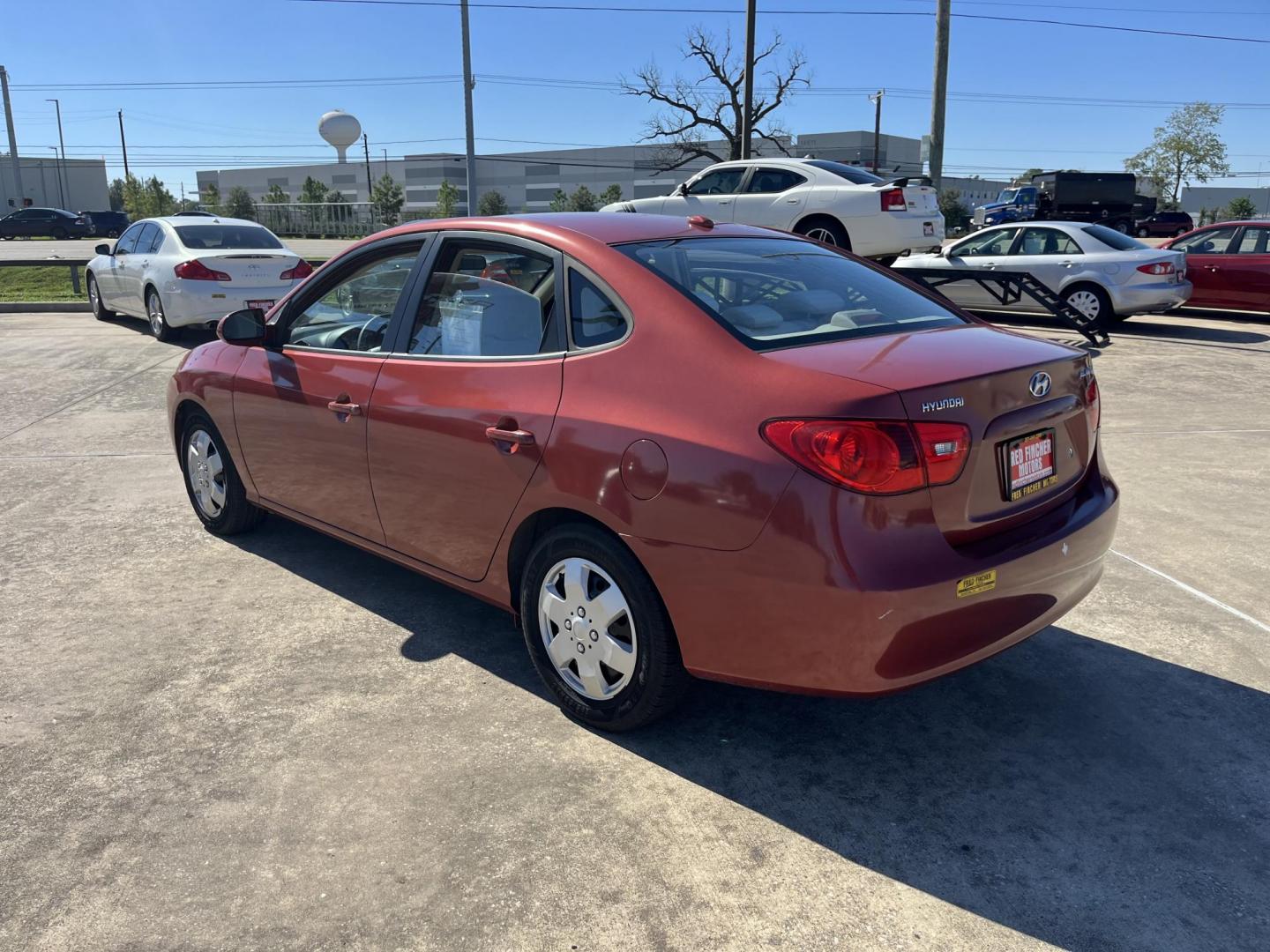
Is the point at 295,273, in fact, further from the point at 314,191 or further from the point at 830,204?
the point at 314,191

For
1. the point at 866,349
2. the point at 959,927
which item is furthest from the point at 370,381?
the point at 959,927

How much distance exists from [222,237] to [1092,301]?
11213mm

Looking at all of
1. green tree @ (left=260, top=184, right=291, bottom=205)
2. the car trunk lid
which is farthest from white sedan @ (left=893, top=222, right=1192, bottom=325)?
green tree @ (left=260, top=184, right=291, bottom=205)

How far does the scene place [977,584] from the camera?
277 centimetres

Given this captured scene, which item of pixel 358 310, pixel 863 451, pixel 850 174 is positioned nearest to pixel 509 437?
pixel 863 451

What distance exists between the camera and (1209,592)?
451cm

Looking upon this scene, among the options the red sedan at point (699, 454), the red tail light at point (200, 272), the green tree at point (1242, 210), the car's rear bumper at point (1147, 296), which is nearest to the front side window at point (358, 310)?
the red sedan at point (699, 454)

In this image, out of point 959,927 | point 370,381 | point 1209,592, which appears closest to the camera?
point 959,927

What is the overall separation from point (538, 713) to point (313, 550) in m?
2.20

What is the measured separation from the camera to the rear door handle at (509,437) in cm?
325

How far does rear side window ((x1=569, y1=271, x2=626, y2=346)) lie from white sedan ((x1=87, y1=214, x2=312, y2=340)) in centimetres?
936

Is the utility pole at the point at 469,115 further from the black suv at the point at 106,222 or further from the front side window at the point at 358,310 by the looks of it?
the black suv at the point at 106,222

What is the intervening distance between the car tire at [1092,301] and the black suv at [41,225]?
4977 cm

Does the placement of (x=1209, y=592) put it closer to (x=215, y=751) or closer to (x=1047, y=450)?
(x=1047, y=450)
